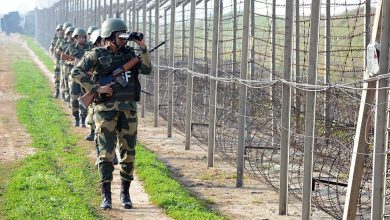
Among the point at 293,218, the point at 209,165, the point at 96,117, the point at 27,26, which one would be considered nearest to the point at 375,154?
the point at 293,218

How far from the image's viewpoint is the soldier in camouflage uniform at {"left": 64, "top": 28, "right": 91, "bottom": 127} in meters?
15.0

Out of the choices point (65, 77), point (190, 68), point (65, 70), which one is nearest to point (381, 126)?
point (190, 68)

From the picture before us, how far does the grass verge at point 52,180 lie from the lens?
7.86 meters

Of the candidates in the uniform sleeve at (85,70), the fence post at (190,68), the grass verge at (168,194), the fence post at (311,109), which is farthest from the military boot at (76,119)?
the fence post at (311,109)

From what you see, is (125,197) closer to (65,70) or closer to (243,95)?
(243,95)

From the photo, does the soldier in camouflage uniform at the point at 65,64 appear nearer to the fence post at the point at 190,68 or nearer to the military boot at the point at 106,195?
the fence post at the point at 190,68

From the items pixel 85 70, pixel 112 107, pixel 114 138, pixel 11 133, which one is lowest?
pixel 11 133

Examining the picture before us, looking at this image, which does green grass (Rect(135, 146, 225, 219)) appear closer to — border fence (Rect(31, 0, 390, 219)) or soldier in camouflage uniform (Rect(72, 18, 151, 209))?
soldier in camouflage uniform (Rect(72, 18, 151, 209))

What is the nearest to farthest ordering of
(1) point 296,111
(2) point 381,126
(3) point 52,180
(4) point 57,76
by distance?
(2) point 381,126, (3) point 52,180, (1) point 296,111, (4) point 57,76

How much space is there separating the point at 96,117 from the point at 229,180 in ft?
7.57

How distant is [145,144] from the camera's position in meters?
13.5

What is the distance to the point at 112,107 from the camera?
834 cm

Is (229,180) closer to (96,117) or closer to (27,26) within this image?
(96,117)

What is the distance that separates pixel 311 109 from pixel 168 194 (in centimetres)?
224
